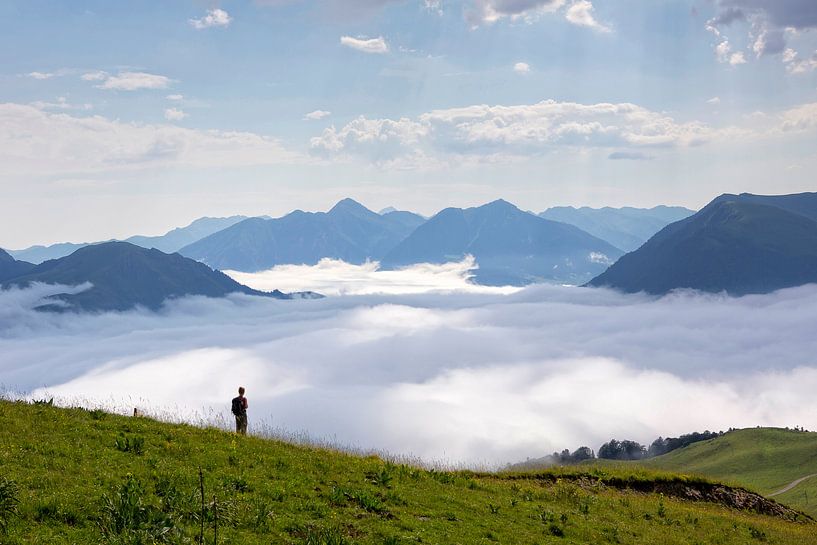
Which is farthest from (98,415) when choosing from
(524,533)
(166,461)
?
(524,533)

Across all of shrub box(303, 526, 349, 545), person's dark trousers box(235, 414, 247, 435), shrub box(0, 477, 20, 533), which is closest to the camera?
shrub box(0, 477, 20, 533)

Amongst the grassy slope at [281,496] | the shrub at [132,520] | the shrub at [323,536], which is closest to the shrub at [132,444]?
the grassy slope at [281,496]

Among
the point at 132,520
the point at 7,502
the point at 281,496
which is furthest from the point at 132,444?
the point at 132,520

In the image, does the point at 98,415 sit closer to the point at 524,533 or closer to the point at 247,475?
the point at 247,475

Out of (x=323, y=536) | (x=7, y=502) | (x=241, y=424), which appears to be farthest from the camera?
(x=241, y=424)

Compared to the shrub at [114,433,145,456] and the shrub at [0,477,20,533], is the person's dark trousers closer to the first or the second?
the shrub at [114,433,145,456]

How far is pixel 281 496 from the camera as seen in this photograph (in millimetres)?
19281

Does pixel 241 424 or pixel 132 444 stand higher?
pixel 132 444

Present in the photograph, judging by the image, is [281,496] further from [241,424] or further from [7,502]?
[241,424]

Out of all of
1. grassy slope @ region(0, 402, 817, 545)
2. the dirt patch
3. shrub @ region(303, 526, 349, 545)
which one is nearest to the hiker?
grassy slope @ region(0, 402, 817, 545)

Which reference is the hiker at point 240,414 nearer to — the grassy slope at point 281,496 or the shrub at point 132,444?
the grassy slope at point 281,496

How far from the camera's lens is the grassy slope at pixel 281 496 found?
1625 cm

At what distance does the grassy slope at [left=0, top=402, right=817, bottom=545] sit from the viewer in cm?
1625

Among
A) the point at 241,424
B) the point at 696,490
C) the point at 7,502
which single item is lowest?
the point at 696,490
